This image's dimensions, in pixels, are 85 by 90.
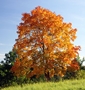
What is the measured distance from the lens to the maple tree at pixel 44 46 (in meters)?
33.9

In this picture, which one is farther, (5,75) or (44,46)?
(5,75)

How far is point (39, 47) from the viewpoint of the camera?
34.7 m

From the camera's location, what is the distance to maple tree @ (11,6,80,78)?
1336 inches

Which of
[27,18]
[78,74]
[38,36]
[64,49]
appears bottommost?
[78,74]

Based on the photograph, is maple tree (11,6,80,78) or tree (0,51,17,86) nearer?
maple tree (11,6,80,78)

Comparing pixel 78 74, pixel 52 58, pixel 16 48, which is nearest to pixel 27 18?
pixel 16 48

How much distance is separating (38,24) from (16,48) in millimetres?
4860

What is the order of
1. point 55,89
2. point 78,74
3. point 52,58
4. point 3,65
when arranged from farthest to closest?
point 3,65 → point 78,74 → point 52,58 → point 55,89

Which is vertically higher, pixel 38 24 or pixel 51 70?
pixel 38 24

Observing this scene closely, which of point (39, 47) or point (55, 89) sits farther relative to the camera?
point (39, 47)

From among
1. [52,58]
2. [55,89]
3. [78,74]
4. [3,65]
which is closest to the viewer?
[55,89]

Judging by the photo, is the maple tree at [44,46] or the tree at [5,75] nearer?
the maple tree at [44,46]

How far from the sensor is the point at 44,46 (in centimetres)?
3456

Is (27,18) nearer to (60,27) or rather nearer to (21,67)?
(60,27)
